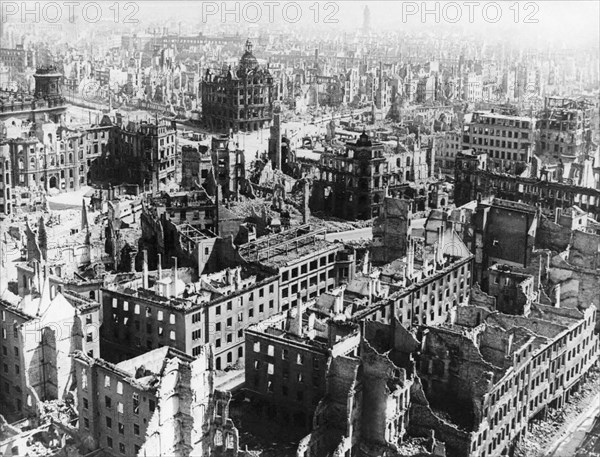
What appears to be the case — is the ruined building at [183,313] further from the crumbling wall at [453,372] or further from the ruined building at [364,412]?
the crumbling wall at [453,372]

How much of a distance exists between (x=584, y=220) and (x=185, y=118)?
11776 centimetres

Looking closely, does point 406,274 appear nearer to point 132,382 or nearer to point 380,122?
point 132,382

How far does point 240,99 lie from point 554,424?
12289 cm

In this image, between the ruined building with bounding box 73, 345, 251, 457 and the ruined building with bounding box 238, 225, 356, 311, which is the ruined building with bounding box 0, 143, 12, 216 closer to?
the ruined building with bounding box 238, 225, 356, 311

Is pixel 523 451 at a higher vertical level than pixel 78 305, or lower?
lower

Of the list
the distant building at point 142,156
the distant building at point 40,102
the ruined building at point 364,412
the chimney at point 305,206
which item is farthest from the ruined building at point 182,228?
the distant building at point 40,102

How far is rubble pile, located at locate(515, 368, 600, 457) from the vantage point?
56938 mm

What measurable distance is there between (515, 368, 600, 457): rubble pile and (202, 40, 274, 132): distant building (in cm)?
11560

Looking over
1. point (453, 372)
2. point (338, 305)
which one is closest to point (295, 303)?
point (338, 305)

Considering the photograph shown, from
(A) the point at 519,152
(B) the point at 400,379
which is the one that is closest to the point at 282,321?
(B) the point at 400,379

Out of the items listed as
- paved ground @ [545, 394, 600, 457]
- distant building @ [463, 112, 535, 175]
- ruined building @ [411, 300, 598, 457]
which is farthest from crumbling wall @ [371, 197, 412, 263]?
distant building @ [463, 112, 535, 175]

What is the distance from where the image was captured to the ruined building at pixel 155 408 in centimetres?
4700

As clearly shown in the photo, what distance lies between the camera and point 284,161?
134250mm

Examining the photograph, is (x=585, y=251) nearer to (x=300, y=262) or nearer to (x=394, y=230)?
(x=394, y=230)
